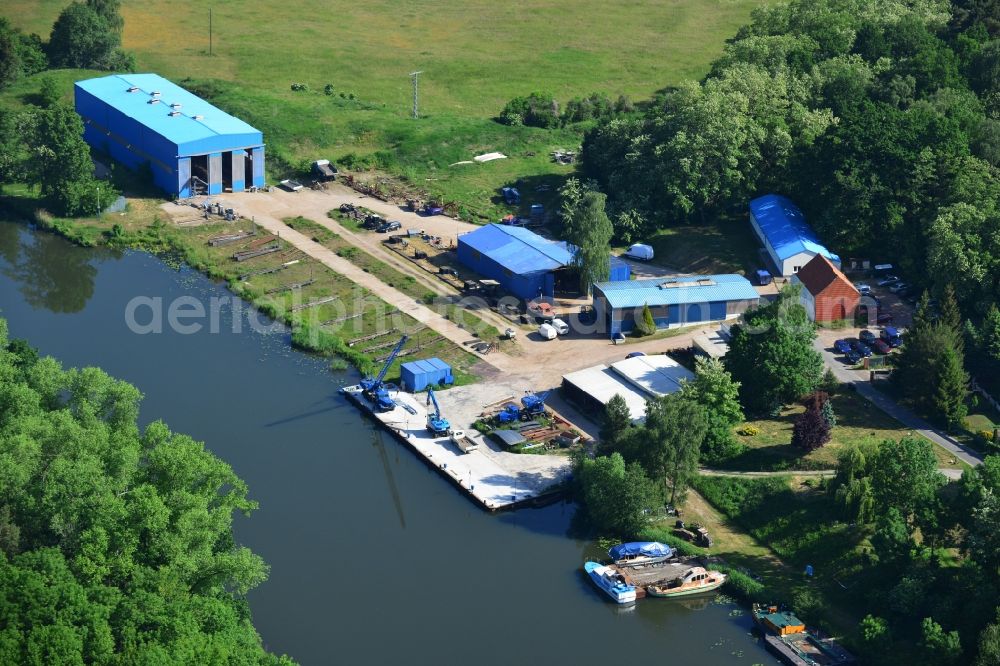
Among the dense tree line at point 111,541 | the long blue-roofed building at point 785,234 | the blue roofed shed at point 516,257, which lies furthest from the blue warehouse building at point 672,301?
the dense tree line at point 111,541

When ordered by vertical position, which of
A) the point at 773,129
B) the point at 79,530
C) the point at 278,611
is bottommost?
the point at 278,611

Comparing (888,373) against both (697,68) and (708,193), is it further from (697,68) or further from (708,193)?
(697,68)

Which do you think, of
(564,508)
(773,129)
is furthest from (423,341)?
(773,129)

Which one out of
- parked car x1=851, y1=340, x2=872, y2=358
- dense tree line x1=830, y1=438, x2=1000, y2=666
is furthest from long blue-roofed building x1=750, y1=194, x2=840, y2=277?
dense tree line x1=830, y1=438, x2=1000, y2=666

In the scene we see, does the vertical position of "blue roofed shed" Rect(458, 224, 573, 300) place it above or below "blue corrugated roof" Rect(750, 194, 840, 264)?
below

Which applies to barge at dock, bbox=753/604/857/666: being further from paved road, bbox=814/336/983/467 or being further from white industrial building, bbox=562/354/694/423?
white industrial building, bbox=562/354/694/423

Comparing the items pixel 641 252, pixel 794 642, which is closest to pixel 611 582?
pixel 794 642

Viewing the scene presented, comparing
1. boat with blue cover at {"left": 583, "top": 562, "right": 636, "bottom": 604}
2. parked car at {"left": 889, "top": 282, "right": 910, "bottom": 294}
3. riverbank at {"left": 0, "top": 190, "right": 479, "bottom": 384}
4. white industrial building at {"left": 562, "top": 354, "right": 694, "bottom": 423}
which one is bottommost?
boat with blue cover at {"left": 583, "top": 562, "right": 636, "bottom": 604}
